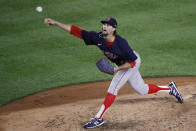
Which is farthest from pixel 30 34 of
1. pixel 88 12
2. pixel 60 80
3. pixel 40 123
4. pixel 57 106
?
pixel 40 123

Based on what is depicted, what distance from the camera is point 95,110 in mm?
6730

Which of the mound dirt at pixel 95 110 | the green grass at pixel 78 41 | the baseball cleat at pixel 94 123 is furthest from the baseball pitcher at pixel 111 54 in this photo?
the green grass at pixel 78 41

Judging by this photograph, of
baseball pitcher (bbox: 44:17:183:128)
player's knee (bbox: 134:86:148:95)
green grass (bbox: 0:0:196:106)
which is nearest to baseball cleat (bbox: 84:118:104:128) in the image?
baseball pitcher (bbox: 44:17:183:128)

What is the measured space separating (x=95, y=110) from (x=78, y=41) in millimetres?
3798

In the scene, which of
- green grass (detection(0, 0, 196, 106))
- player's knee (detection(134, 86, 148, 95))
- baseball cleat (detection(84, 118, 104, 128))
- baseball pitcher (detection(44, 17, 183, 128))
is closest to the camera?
baseball pitcher (detection(44, 17, 183, 128))

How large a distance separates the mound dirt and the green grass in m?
0.49

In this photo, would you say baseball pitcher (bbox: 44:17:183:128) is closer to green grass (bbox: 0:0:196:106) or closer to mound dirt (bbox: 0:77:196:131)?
mound dirt (bbox: 0:77:196:131)

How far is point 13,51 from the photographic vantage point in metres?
9.73

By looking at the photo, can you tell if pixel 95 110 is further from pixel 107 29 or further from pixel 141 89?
pixel 107 29

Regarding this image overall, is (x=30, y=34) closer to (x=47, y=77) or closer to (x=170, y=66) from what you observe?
(x=47, y=77)

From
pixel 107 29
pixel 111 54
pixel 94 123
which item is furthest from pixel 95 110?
pixel 107 29

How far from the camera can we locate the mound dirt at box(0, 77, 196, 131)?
608 centimetres

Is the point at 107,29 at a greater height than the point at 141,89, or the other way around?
the point at 107,29

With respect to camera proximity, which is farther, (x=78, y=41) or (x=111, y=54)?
(x=78, y=41)
